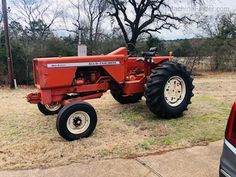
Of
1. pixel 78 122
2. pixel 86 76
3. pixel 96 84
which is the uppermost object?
pixel 86 76

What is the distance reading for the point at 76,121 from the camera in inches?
184

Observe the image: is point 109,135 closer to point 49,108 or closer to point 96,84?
point 96,84

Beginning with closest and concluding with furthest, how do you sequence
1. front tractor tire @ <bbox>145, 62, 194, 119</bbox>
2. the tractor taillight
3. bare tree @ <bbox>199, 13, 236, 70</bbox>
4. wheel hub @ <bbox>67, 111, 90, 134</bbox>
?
1. the tractor taillight
2. wheel hub @ <bbox>67, 111, 90, 134</bbox>
3. front tractor tire @ <bbox>145, 62, 194, 119</bbox>
4. bare tree @ <bbox>199, 13, 236, 70</bbox>

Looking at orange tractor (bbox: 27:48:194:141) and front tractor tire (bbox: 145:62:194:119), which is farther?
front tractor tire (bbox: 145:62:194:119)

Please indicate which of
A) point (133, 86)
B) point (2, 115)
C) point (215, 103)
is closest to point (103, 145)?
point (133, 86)

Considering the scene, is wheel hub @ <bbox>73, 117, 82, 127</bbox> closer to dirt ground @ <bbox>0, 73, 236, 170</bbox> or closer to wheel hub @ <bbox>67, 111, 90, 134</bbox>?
wheel hub @ <bbox>67, 111, 90, 134</bbox>

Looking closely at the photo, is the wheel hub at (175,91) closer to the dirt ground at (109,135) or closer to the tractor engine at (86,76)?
the dirt ground at (109,135)

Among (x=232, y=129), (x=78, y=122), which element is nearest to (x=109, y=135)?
(x=78, y=122)

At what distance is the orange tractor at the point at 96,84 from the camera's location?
15.5ft

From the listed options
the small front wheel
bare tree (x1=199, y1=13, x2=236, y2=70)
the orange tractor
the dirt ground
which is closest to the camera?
the dirt ground

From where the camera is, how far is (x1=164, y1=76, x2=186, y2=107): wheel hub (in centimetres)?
563

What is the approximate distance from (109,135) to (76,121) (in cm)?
56

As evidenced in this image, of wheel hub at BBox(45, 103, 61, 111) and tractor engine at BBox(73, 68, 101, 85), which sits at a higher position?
tractor engine at BBox(73, 68, 101, 85)

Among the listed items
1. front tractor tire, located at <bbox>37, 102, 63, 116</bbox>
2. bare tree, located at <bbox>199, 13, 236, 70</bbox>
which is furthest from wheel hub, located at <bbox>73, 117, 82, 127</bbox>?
bare tree, located at <bbox>199, 13, 236, 70</bbox>
